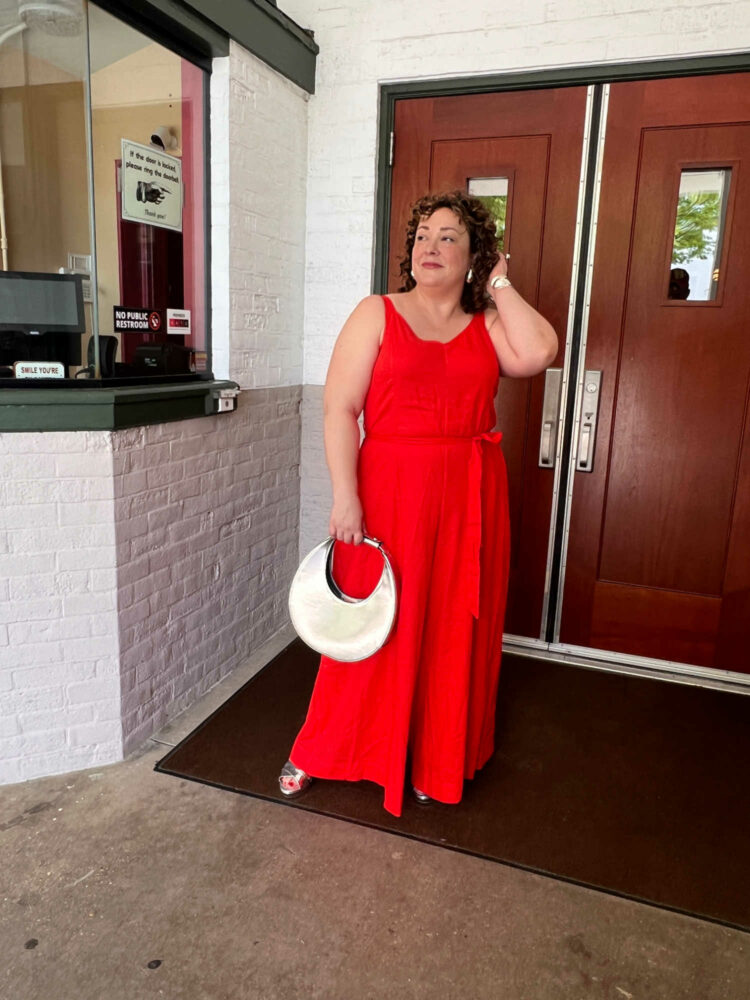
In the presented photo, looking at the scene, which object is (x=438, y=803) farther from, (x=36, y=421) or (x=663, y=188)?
(x=663, y=188)

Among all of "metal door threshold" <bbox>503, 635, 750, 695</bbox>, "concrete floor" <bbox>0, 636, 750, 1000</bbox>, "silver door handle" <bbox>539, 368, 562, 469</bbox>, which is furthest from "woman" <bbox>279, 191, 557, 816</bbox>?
"metal door threshold" <bbox>503, 635, 750, 695</bbox>

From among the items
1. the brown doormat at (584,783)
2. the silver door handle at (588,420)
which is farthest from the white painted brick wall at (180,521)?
the silver door handle at (588,420)

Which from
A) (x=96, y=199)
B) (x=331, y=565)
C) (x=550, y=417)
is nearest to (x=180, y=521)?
(x=331, y=565)

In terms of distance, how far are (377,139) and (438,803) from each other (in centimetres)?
257

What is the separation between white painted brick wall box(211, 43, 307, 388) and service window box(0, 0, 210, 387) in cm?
9

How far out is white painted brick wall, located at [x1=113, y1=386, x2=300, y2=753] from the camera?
7.51 ft

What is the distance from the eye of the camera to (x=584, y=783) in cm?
229

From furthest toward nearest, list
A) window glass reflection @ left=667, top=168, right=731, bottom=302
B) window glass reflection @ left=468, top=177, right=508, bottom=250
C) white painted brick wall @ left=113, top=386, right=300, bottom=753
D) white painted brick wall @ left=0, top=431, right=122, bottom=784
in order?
window glass reflection @ left=468, top=177, right=508, bottom=250 → window glass reflection @ left=667, top=168, right=731, bottom=302 → white painted brick wall @ left=113, top=386, right=300, bottom=753 → white painted brick wall @ left=0, top=431, right=122, bottom=784

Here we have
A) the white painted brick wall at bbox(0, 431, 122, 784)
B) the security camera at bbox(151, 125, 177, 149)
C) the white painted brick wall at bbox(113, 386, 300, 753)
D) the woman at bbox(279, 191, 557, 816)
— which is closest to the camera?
the woman at bbox(279, 191, 557, 816)

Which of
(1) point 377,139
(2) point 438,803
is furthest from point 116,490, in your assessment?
(1) point 377,139

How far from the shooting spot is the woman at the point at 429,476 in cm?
191

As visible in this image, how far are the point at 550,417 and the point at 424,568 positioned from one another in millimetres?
1325

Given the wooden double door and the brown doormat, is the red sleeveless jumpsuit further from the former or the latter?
the wooden double door

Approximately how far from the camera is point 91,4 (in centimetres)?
213
